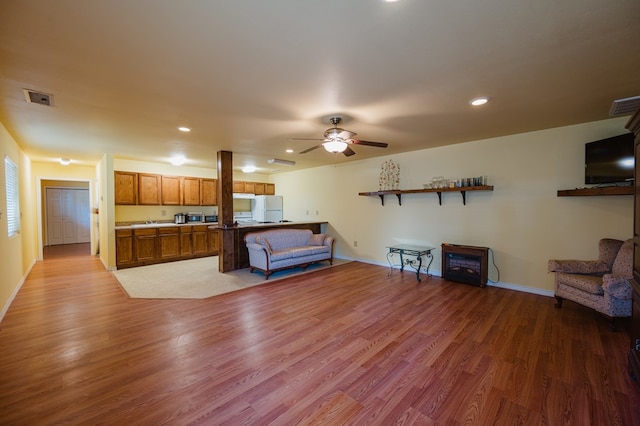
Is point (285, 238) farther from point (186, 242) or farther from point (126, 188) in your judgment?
point (126, 188)

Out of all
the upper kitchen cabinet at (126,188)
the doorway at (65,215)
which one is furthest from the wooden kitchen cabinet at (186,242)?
the doorway at (65,215)

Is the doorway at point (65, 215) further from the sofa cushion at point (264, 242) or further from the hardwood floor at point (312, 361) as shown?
the sofa cushion at point (264, 242)

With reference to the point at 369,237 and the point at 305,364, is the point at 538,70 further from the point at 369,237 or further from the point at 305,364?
the point at 369,237

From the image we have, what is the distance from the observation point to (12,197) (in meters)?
4.19

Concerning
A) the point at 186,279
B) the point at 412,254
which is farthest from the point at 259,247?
the point at 412,254

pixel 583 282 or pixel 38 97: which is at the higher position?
pixel 38 97

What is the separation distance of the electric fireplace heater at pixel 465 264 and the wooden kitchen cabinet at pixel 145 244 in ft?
20.5

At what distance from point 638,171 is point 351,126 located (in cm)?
282

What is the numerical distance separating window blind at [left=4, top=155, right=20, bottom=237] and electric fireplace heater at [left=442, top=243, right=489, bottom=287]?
6.88 m

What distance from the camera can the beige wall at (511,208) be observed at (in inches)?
147

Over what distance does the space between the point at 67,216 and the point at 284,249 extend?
8.81 m

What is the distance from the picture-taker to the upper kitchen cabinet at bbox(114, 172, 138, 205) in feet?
20.1

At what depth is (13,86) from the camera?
8.25 feet

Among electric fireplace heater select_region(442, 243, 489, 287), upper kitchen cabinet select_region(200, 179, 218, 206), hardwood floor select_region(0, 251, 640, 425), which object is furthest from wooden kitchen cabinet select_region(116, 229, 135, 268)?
electric fireplace heater select_region(442, 243, 489, 287)
